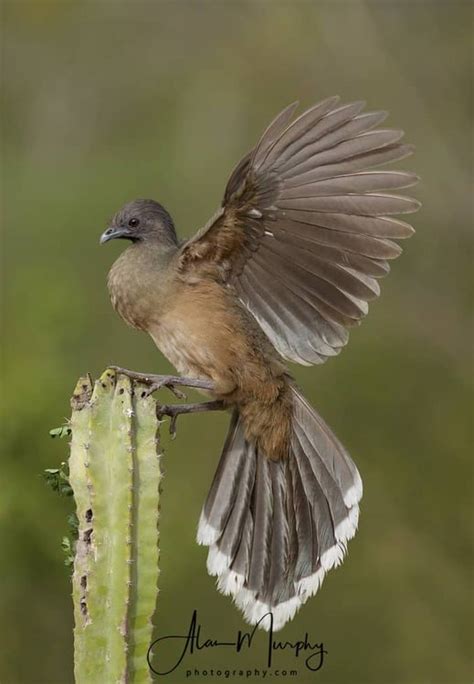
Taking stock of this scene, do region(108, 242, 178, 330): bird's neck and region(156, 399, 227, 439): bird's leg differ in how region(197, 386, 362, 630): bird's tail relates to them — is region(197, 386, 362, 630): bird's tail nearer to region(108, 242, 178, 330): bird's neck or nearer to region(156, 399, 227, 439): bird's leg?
region(156, 399, 227, 439): bird's leg

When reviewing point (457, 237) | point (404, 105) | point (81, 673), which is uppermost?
point (404, 105)

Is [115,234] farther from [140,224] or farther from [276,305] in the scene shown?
[276,305]

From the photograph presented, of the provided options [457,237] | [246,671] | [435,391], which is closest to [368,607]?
[246,671]

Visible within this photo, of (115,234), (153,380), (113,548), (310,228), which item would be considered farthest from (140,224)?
(113,548)

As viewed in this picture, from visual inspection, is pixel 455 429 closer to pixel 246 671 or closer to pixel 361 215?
pixel 246 671

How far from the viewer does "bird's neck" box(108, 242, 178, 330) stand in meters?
5.39

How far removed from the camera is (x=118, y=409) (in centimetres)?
423

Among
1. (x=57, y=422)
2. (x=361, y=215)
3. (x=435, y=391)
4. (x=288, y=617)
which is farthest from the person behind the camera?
(x=435, y=391)

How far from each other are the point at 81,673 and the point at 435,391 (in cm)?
531

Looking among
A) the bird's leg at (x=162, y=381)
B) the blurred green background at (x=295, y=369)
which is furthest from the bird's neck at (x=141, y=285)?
the blurred green background at (x=295, y=369)

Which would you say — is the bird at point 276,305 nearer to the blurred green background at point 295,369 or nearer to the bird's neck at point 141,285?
the bird's neck at point 141,285

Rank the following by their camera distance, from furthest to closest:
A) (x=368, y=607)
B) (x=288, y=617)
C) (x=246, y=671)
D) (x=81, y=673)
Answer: (x=368, y=607) < (x=246, y=671) < (x=288, y=617) < (x=81, y=673)

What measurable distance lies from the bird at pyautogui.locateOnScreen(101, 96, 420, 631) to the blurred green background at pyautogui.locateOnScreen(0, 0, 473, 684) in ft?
4.37

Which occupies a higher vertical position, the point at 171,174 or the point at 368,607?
the point at 171,174
